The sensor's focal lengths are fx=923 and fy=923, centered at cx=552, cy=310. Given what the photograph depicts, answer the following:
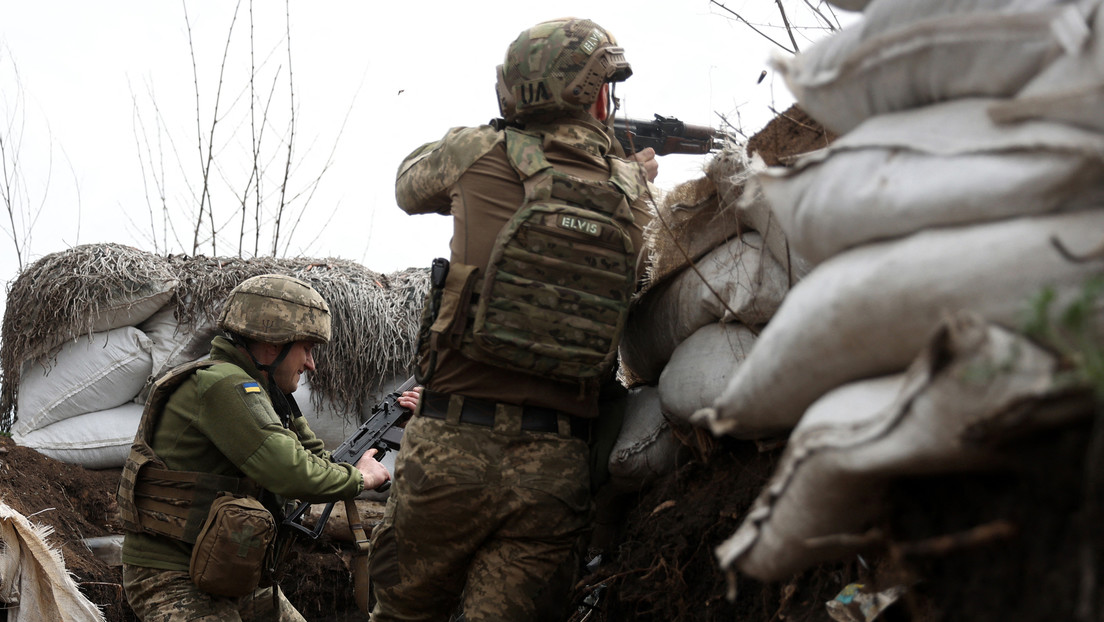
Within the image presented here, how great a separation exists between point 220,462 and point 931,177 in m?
2.73

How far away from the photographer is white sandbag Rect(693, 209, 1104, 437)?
3.09 ft

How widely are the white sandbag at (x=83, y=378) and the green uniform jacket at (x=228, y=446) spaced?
205 cm

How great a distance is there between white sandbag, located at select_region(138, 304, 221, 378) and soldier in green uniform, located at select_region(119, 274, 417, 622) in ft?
6.35

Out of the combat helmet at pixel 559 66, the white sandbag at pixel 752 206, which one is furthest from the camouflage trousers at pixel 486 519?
the combat helmet at pixel 559 66

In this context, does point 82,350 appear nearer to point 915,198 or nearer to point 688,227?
point 688,227

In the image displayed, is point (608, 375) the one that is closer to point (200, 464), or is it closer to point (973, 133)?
point (200, 464)

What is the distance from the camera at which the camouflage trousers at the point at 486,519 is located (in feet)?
8.07

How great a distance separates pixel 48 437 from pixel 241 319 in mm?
2353

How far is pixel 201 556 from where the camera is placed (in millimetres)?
2957

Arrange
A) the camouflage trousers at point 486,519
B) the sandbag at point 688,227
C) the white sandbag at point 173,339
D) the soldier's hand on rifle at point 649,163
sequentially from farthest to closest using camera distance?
the white sandbag at point 173,339 < the soldier's hand on rifle at point 649,163 < the camouflage trousers at point 486,519 < the sandbag at point 688,227

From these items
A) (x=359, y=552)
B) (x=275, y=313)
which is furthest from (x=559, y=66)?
(x=359, y=552)

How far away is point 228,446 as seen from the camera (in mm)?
3031

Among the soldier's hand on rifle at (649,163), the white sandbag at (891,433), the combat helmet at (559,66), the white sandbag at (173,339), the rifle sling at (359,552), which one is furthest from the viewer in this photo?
the white sandbag at (173,339)

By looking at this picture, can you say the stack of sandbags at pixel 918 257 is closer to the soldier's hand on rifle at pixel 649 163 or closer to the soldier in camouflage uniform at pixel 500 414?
the soldier in camouflage uniform at pixel 500 414
